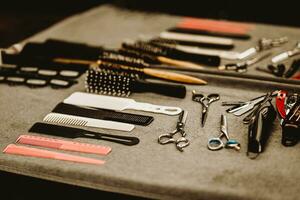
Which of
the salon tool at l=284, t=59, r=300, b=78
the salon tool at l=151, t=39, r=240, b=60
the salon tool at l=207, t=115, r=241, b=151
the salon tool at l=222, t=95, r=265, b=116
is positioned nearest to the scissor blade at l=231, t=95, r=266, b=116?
the salon tool at l=222, t=95, r=265, b=116

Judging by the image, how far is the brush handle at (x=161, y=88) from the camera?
113 cm

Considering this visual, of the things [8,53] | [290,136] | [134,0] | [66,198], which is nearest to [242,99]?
[290,136]

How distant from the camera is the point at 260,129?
3.05 feet

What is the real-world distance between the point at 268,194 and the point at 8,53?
34.9 inches

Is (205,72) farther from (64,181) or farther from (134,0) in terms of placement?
(134,0)

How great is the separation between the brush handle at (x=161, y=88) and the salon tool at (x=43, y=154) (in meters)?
0.32

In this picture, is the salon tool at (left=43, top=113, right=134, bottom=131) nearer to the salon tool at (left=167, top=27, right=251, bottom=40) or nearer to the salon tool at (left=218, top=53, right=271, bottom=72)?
the salon tool at (left=218, top=53, right=271, bottom=72)

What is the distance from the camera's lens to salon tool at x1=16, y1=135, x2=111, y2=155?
91cm

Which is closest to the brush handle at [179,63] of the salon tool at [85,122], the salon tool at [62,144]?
the salon tool at [85,122]

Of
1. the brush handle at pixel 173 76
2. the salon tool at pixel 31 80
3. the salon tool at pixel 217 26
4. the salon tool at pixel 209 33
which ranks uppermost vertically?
the salon tool at pixel 217 26

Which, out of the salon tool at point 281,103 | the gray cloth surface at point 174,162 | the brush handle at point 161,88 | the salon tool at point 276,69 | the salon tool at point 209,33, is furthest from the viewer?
the salon tool at point 209,33

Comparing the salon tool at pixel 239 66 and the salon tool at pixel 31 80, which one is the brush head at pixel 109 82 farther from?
the salon tool at pixel 239 66

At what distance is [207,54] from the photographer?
137 cm

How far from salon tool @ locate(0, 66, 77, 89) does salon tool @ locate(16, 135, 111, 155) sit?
0.88 ft
